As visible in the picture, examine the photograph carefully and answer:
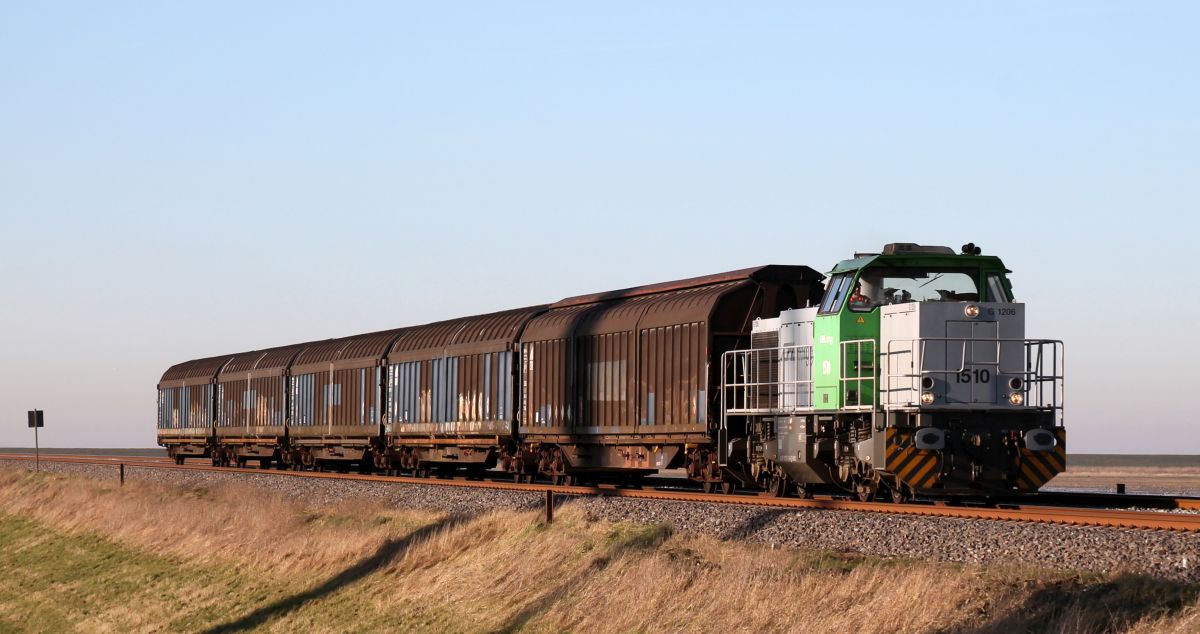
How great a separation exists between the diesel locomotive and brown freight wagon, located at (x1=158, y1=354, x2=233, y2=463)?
47.8ft

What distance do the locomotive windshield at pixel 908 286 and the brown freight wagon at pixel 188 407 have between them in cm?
3524

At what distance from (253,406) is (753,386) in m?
27.8

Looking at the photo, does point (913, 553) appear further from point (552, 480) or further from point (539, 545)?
point (552, 480)

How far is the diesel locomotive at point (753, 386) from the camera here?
59.8 feet

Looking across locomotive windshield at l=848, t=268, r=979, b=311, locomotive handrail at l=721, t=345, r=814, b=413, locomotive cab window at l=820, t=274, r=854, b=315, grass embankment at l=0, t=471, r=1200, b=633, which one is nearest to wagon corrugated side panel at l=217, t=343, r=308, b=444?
grass embankment at l=0, t=471, r=1200, b=633

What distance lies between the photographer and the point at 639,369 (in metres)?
25.5

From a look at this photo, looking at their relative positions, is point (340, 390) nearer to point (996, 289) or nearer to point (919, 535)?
point (996, 289)

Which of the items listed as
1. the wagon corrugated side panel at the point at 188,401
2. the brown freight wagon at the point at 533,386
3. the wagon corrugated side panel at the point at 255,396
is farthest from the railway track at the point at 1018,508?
the wagon corrugated side panel at the point at 188,401

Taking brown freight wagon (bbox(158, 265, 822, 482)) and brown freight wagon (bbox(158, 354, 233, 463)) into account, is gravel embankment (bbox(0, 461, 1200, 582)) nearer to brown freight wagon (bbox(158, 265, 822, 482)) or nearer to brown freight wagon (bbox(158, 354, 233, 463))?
brown freight wagon (bbox(158, 265, 822, 482))

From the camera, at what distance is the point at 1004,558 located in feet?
44.2

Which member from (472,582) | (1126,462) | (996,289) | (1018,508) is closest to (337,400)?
(472,582)

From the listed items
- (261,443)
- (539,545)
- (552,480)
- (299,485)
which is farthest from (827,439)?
(261,443)

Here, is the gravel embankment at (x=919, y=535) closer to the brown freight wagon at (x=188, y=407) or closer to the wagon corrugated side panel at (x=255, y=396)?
the wagon corrugated side panel at (x=255, y=396)

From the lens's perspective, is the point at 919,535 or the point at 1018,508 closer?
the point at 919,535
